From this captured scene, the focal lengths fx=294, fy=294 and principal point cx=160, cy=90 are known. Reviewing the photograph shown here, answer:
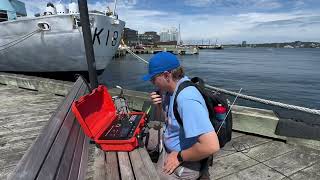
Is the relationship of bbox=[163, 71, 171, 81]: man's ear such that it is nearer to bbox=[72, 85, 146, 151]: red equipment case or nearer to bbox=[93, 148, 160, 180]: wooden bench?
bbox=[93, 148, 160, 180]: wooden bench

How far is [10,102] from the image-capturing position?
27.9 feet

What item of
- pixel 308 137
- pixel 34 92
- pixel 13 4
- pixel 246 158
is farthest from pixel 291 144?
pixel 13 4

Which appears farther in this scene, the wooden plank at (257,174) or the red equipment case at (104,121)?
the wooden plank at (257,174)

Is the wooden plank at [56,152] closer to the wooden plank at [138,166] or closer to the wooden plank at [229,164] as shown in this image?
the wooden plank at [138,166]

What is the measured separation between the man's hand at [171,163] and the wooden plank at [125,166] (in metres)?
0.34

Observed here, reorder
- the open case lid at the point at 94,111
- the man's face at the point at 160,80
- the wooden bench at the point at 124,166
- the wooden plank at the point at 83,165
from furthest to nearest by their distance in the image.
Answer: the open case lid at the point at 94,111 < the wooden plank at the point at 83,165 < the wooden bench at the point at 124,166 < the man's face at the point at 160,80

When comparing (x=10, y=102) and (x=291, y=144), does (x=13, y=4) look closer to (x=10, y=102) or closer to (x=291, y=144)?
(x=10, y=102)

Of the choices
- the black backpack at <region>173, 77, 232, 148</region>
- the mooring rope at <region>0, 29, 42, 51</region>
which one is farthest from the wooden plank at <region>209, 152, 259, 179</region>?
the mooring rope at <region>0, 29, 42, 51</region>

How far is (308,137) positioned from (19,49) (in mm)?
15483

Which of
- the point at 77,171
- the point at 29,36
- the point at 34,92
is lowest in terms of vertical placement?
the point at 34,92

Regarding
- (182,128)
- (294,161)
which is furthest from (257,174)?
(182,128)

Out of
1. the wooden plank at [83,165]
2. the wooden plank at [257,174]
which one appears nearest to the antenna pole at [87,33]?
the wooden plank at [83,165]

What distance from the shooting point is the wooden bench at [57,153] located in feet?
6.72

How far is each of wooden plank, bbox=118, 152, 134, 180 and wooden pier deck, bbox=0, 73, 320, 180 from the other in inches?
1.2
